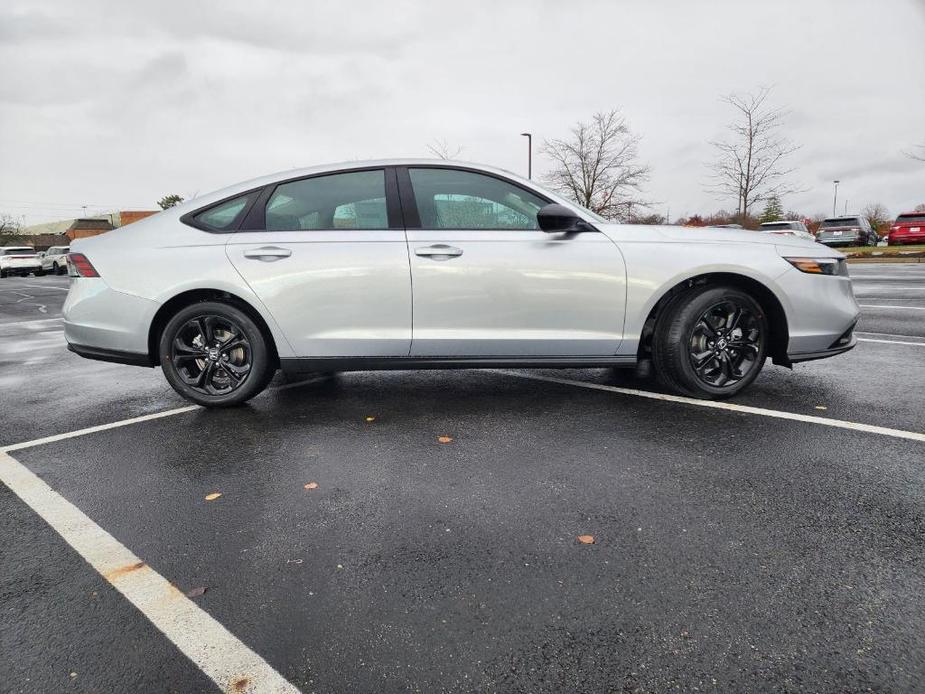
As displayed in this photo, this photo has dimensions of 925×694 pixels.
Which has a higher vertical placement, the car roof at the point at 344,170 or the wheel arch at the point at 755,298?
the car roof at the point at 344,170

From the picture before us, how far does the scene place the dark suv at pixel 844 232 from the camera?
85.5 ft

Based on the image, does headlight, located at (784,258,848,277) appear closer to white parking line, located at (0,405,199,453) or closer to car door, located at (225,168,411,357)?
car door, located at (225,168,411,357)

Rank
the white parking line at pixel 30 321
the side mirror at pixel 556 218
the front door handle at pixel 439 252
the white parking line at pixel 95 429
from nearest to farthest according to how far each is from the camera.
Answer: the white parking line at pixel 95 429 < the side mirror at pixel 556 218 < the front door handle at pixel 439 252 < the white parking line at pixel 30 321

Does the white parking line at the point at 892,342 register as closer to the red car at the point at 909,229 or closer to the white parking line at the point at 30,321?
the white parking line at the point at 30,321

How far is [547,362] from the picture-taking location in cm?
395

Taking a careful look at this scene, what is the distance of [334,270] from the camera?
384 cm

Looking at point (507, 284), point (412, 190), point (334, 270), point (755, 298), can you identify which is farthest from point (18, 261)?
point (755, 298)

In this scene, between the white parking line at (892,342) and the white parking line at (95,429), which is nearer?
the white parking line at (95,429)

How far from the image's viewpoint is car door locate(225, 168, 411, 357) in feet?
12.6

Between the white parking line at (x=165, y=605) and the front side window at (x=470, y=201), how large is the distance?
253cm

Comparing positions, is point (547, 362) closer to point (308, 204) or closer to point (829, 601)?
point (308, 204)

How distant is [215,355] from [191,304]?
0.38 m

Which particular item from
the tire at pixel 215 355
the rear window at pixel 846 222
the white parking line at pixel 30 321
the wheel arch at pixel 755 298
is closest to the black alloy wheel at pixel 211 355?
the tire at pixel 215 355

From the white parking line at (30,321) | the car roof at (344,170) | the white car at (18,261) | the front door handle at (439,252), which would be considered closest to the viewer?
the front door handle at (439,252)
